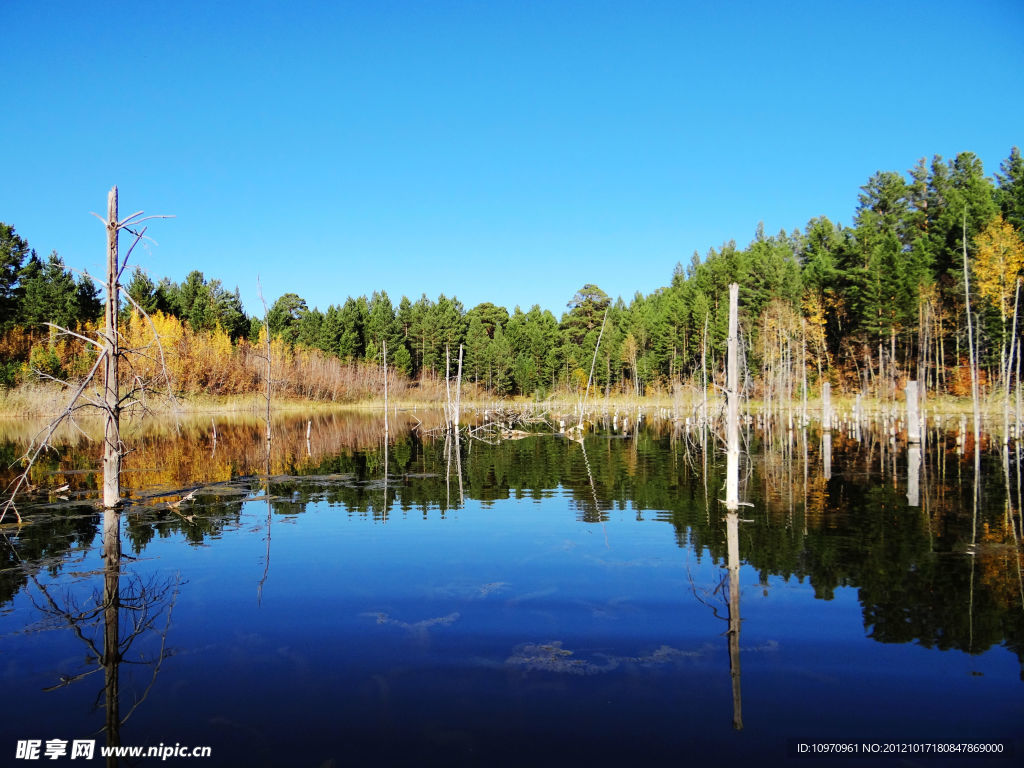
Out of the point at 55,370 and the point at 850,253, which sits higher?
the point at 850,253

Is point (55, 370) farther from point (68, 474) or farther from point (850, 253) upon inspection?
point (850, 253)

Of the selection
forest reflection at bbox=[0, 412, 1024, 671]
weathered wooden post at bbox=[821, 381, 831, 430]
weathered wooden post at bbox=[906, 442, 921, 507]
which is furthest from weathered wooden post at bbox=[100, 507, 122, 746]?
weathered wooden post at bbox=[821, 381, 831, 430]

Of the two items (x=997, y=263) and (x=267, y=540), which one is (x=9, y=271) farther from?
(x=997, y=263)

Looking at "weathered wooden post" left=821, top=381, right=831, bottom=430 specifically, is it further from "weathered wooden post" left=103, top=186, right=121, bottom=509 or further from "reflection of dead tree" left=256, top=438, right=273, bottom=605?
"weathered wooden post" left=103, top=186, right=121, bottom=509

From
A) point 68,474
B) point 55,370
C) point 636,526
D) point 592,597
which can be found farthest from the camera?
point 55,370

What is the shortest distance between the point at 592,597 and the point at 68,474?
19.8m

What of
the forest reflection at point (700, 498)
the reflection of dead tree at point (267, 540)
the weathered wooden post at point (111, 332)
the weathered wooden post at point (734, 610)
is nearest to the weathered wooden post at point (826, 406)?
the forest reflection at point (700, 498)

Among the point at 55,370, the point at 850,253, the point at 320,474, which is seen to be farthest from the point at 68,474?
the point at 850,253

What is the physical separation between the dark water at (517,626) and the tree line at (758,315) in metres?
22.4

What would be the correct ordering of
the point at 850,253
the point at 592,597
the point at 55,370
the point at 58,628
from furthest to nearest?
1. the point at 850,253
2. the point at 55,370
3. the point at 592,597
4. the point at 58,628

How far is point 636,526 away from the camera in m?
13.6

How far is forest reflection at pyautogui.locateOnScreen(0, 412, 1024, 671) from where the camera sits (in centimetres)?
923

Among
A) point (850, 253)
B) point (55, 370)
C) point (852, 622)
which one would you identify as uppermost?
point (850, 253)

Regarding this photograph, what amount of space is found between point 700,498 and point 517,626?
10025mm
